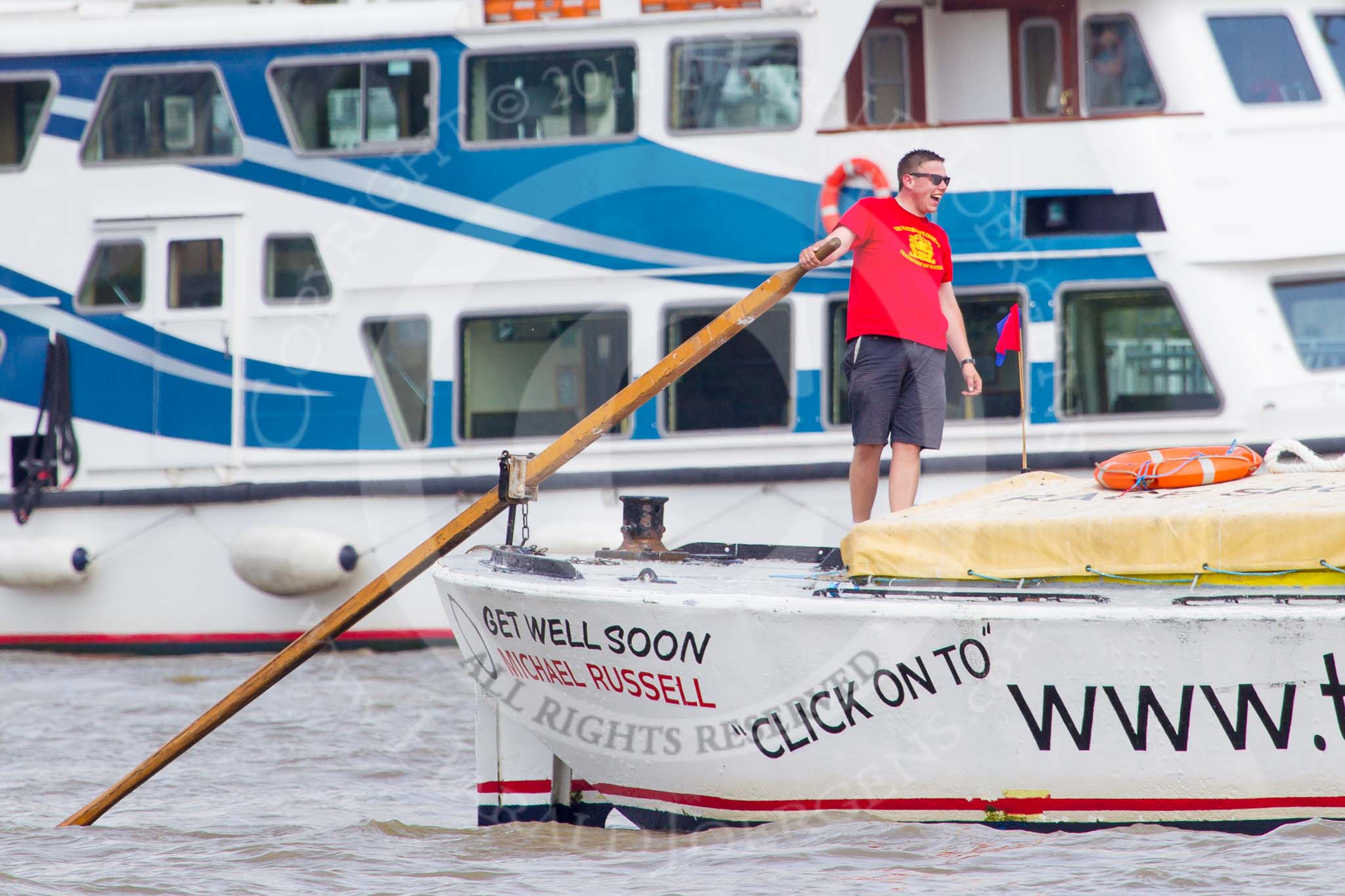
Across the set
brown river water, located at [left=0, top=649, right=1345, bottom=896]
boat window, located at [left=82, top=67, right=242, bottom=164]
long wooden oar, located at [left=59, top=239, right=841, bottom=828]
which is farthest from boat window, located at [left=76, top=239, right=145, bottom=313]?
long wooden oar, located at [left=59, top=239, right=841, bottom=828]

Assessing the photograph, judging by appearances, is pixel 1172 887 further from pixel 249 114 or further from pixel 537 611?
pixel 249 114

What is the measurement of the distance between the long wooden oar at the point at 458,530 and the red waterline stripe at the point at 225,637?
13.3 ft

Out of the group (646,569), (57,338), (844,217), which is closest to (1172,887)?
(646,569)

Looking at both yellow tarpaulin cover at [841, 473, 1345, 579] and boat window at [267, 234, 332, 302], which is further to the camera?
boat window at [267, 234, 332, 302]

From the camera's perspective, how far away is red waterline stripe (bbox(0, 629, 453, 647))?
10153 millimetres

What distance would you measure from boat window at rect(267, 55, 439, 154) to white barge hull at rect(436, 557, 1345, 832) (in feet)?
18.7

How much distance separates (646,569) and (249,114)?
6128 millimetres

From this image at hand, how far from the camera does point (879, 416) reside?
598 cm

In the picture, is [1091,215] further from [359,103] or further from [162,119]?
[162,119]

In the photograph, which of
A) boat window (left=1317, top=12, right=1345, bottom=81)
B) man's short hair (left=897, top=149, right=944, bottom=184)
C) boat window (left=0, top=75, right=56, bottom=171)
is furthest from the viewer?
boat window (left=0, top=75, right=56, bottom=171)

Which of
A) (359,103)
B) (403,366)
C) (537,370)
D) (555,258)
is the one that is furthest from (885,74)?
(403,366)

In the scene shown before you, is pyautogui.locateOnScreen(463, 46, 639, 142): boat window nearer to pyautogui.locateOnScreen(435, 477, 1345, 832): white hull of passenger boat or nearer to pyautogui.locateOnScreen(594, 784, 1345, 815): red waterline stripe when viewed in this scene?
pyautogui.locateOnScreen(435, 477, 1345, 832): white hull of passenger boat

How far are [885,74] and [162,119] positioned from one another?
4347 millimetres

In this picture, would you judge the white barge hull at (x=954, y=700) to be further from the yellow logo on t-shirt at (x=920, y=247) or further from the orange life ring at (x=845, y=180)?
the orange life ring at (x=845, y=180)
